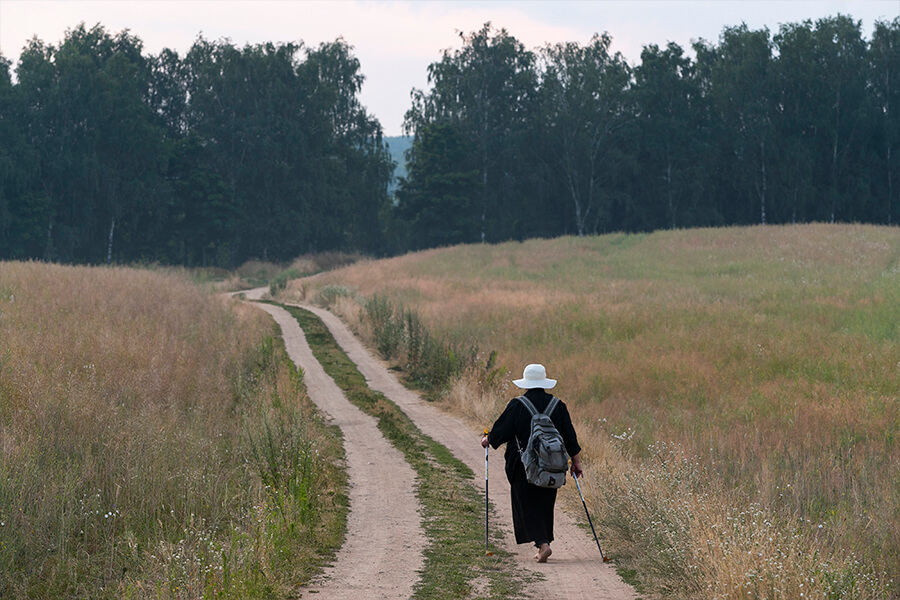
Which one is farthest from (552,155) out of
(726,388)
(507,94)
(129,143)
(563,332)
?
(726,388)

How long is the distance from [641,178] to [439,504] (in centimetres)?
7046

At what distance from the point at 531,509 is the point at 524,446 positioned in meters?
0.62

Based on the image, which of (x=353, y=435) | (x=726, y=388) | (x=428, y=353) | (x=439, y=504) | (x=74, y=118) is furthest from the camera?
(x=74, y=118)

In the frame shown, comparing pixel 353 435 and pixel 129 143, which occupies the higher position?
→ pixel 129 143

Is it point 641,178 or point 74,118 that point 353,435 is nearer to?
point 74,118

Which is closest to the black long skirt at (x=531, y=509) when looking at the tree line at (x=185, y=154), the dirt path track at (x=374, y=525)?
the dirt path track at (x=374, y=525)

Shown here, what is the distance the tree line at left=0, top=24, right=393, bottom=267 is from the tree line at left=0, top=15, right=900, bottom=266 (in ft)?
0.64

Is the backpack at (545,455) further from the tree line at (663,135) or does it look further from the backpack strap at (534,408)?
the tree line at (663,135)

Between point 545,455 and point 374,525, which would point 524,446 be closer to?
point 545,455

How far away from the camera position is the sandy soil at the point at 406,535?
675cm

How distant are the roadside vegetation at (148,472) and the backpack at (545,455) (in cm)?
213

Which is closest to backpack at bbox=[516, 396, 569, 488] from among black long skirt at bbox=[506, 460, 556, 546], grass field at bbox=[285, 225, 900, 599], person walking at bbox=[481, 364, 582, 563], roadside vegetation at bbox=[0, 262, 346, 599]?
person walking at bbox=[481, 364, 582, 563]

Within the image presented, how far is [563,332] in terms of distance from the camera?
76.6ft

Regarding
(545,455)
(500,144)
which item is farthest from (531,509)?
(500,144)
